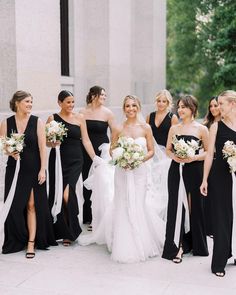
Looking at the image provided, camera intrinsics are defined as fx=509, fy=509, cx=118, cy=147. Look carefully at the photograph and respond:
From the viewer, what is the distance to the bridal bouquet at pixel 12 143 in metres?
6.62

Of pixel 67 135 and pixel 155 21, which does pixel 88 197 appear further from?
pixel 155 21

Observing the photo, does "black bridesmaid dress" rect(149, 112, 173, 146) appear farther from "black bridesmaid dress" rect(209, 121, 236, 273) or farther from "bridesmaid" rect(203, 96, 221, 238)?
"black bridesmaid dress" rect(209, 121, 236, 273)

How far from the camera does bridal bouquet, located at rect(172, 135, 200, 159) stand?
21.2ft

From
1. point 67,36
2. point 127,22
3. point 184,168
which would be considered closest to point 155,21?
point 127,22

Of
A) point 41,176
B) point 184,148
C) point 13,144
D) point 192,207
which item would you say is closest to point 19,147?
point 13,144

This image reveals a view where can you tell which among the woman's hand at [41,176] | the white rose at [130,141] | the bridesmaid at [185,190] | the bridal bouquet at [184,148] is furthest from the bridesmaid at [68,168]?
the bridal bouquet at [184,148]

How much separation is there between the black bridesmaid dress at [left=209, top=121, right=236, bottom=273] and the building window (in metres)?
8.72

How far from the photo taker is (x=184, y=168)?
22.6 feet

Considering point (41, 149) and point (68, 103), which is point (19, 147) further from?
point (68, 103)

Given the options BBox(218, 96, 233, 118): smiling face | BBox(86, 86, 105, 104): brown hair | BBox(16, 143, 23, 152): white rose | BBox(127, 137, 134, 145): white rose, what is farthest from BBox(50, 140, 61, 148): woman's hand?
BBox(218, 96, 233, 118): smiling face

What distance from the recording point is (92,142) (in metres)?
8.74

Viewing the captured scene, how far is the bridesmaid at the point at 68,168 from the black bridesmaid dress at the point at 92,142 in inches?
35.5

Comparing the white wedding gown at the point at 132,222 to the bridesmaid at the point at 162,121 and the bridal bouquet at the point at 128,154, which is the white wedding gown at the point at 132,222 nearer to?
the bridal bouquet at the point at 128,154

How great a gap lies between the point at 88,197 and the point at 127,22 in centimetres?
839
